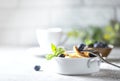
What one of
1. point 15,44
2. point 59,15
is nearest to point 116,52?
point 59,15

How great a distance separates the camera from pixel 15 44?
2.42 m

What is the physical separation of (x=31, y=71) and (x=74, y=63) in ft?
0.65

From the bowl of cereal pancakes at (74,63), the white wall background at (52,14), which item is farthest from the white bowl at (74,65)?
the white wall background at (52,14)

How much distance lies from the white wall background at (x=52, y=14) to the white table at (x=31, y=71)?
46 cm

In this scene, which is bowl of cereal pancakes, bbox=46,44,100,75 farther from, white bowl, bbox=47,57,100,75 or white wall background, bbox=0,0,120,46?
white wall background, bbox=0,0,120,46

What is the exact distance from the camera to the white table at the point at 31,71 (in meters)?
1.35

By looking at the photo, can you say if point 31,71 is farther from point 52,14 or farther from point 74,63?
point 52,14

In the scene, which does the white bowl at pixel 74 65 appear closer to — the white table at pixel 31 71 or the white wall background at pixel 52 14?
the white table at pixel 31 71

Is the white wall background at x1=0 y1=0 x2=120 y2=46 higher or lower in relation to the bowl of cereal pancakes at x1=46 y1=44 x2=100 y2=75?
higher

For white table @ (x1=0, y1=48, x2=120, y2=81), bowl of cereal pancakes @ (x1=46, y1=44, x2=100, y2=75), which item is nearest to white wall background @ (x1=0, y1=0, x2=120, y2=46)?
white table @ (x1=0, y1=48, x2=120, y2=81)

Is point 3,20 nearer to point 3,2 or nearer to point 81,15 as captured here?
point 3,2

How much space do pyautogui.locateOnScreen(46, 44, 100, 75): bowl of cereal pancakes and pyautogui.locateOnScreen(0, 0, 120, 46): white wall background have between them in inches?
37.8

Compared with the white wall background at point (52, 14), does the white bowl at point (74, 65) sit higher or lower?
lower

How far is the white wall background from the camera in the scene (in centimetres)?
239
